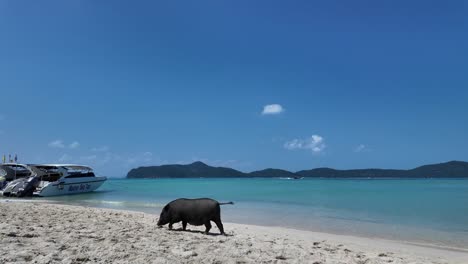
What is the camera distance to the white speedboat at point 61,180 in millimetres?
33406

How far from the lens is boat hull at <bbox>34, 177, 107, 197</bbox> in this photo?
33.0m

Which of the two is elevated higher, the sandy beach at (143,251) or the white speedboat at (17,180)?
the white speedboat at (17,180)

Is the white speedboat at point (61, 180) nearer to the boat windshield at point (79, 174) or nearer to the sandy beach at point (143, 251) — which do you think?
the boat windshield at point (79, 174)

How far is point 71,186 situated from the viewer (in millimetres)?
36625

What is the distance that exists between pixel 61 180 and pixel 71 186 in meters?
2.04

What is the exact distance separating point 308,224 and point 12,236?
1158 centimetres

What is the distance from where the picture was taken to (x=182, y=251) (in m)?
6.44

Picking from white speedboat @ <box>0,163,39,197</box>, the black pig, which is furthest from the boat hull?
the black pig

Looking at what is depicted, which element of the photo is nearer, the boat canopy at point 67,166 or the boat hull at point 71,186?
the boat hull at point 71,186

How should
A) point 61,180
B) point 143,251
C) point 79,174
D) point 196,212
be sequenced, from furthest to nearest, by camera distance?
point 79,174, point 61,180, point 196,212, point 143,251

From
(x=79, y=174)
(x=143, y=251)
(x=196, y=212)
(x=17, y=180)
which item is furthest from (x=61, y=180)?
(x=143, y=251)

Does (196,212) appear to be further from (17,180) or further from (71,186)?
(71,186)

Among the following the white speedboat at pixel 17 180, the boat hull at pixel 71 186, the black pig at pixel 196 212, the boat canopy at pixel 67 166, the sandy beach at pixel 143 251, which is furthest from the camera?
the boat canopy at pixel 67 166

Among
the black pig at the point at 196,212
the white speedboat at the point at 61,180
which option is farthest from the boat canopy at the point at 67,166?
the black pig at the point at 196,212
